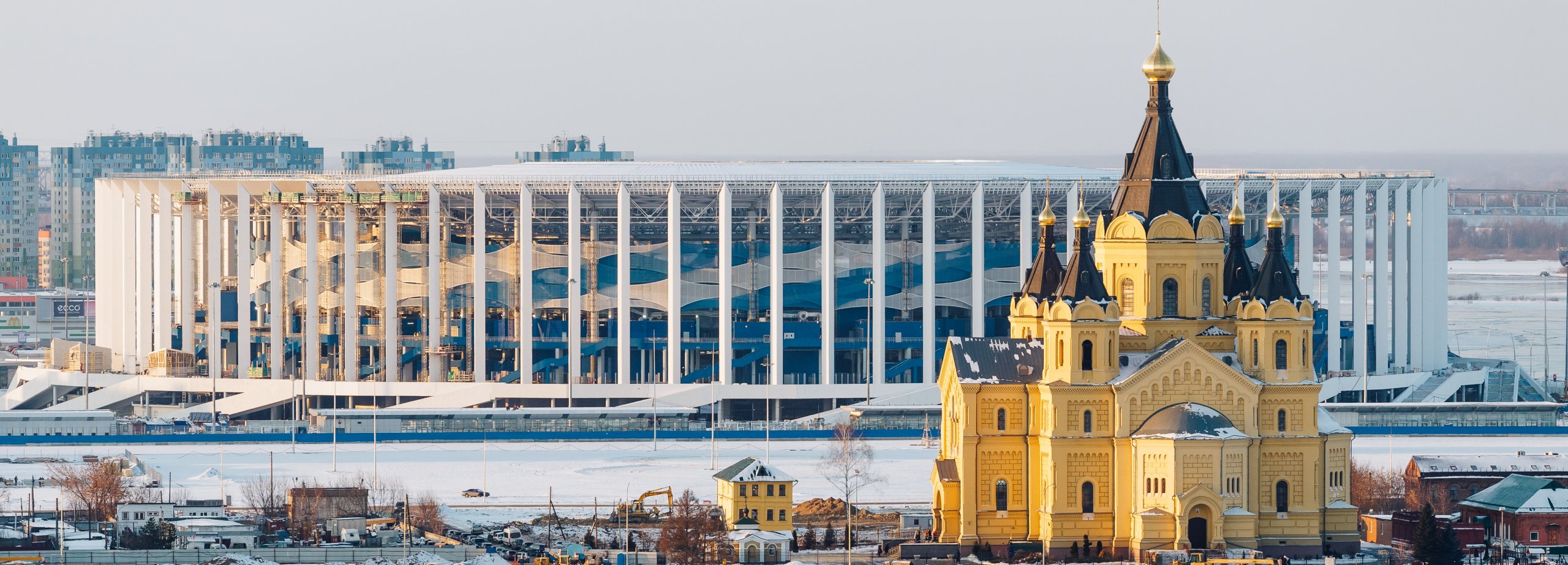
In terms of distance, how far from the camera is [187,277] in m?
128

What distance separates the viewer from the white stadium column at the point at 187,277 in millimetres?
126312

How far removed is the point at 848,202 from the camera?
122 m

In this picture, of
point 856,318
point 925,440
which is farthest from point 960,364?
point 856,318

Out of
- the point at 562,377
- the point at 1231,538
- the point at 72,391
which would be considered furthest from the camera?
the point at 72,391

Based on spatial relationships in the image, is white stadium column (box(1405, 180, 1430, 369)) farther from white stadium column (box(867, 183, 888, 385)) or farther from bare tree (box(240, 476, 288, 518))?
bare tree (box(240, 476, 288, 518))

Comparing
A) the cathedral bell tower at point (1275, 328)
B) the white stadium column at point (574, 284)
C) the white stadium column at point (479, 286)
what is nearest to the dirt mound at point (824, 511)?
the cathedral bell tower at point (1275, 328)

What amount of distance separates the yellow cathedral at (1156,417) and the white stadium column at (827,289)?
1424 inches

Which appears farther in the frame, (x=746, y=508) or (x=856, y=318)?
(x=856, y=318)

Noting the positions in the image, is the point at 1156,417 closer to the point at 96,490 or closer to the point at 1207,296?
the point at 1207,296

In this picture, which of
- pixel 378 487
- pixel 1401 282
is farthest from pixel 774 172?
pixel 378 487

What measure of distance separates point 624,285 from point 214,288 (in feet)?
59.2

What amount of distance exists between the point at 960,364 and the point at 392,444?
3318 cm

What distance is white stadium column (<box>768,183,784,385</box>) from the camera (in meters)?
117

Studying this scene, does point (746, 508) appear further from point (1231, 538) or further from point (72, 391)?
point (72, 391)
